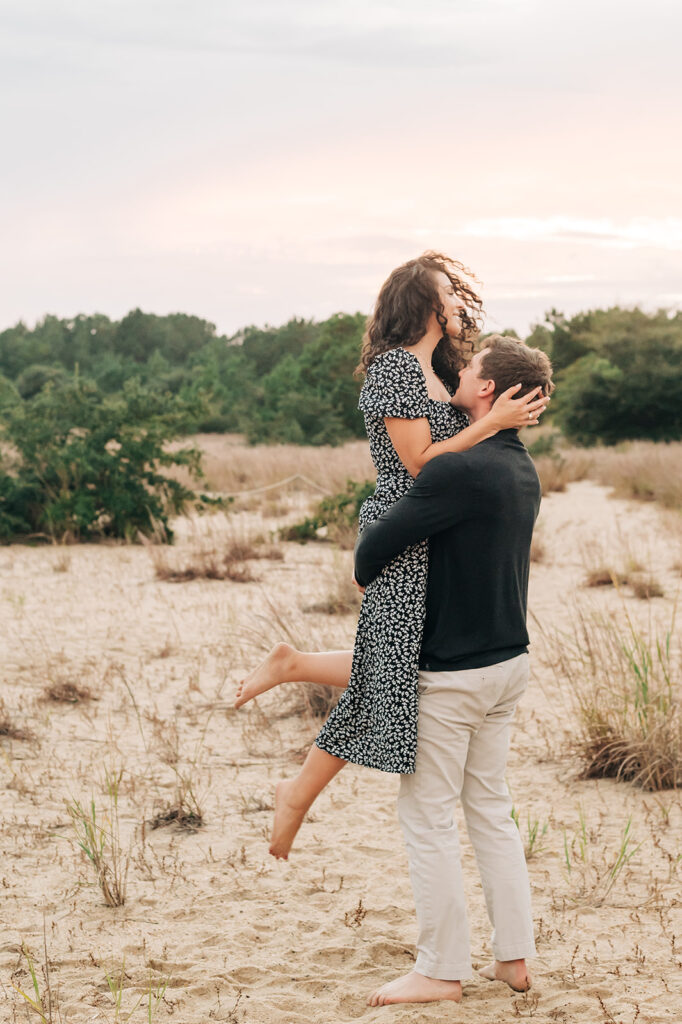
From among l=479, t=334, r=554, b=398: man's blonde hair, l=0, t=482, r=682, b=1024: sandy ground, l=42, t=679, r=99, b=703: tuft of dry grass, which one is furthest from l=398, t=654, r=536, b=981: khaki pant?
l=42, t=679, r=99, b=703: tuft of dry grass

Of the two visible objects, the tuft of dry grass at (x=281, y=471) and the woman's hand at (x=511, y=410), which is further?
the tuft of dry grass at (x=281, y=471)

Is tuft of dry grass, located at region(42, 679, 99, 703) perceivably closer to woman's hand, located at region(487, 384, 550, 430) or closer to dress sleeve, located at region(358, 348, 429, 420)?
dress sleeve, located at region(358, 348, 429, 420)

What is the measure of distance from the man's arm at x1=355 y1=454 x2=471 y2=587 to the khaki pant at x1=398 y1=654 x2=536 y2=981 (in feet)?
1.26

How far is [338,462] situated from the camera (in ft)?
63.2

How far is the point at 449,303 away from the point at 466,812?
1.43m

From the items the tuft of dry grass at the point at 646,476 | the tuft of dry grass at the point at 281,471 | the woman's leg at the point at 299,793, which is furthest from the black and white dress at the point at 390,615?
the tuft of dry grass at the point at 281,471

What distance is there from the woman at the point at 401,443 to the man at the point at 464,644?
0.05 meters

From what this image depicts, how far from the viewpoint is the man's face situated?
2816 millimetres

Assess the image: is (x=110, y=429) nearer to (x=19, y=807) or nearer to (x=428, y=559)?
(x=19, y=807)

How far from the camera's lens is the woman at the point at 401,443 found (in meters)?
2.72

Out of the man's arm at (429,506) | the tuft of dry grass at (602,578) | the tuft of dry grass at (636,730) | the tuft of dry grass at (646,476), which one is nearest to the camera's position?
the man's arm at (429,506)

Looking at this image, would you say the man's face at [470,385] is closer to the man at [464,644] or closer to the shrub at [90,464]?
the man at [464,644]

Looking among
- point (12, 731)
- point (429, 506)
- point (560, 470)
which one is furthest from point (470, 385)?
point (560, 470)

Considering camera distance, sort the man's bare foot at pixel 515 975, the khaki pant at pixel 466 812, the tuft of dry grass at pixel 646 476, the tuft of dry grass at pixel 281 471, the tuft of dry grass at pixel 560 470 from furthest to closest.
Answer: the tuft of dry grass at pixel 560 470 < the tuft of dry grass at pixel 281 471 < the tuft of dry grass at pixel 646 476 < the man's bare foot at pixel 515 975 < the khaki pant at pixel 466 812
